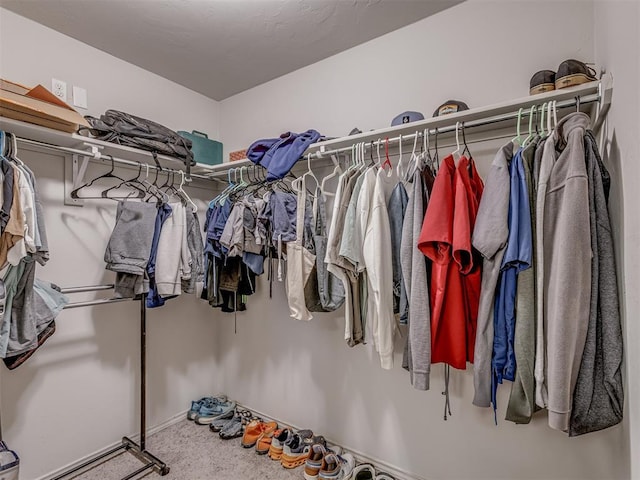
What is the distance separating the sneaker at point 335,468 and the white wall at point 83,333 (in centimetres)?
123

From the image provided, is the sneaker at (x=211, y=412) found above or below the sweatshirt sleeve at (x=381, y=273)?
below

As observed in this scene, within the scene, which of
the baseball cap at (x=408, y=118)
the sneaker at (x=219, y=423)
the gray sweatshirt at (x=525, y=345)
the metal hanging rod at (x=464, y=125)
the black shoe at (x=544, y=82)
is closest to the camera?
the gray sweatshirt at (x=525, y=345)

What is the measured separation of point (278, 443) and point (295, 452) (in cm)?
14

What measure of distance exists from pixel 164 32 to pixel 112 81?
1.66 feet

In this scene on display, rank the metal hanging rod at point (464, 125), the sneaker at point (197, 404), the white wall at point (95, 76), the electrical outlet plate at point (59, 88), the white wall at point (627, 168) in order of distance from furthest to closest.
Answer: the sneaker at point (197, 404) < the electrical outlet plate at point (59, 88) < the white wall at point (95, 76) < the metal hanging rod at point (464, 125) < the white wall at point (627, 168)

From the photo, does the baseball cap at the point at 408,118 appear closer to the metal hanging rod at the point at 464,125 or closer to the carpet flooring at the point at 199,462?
the metal hanging rod at the point at 464,125

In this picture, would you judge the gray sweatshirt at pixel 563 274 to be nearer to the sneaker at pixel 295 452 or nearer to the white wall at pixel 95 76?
the sneaker at pixel 295 452

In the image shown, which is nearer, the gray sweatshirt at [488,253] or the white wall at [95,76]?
the gray sweatshirt at [488,253]

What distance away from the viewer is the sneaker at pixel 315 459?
1.71 meters

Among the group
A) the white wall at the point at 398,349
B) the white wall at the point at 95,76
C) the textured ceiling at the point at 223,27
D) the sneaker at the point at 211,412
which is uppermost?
the textured ceiling at the point at 223,27

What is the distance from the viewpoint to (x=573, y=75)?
1.15 metres

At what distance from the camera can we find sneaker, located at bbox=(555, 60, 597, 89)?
1.15 m

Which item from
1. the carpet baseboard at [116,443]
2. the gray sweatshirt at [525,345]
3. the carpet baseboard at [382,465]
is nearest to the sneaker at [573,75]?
the gray sweatshirt at [525,345]

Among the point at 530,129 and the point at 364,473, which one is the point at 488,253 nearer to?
the point at 530,129
